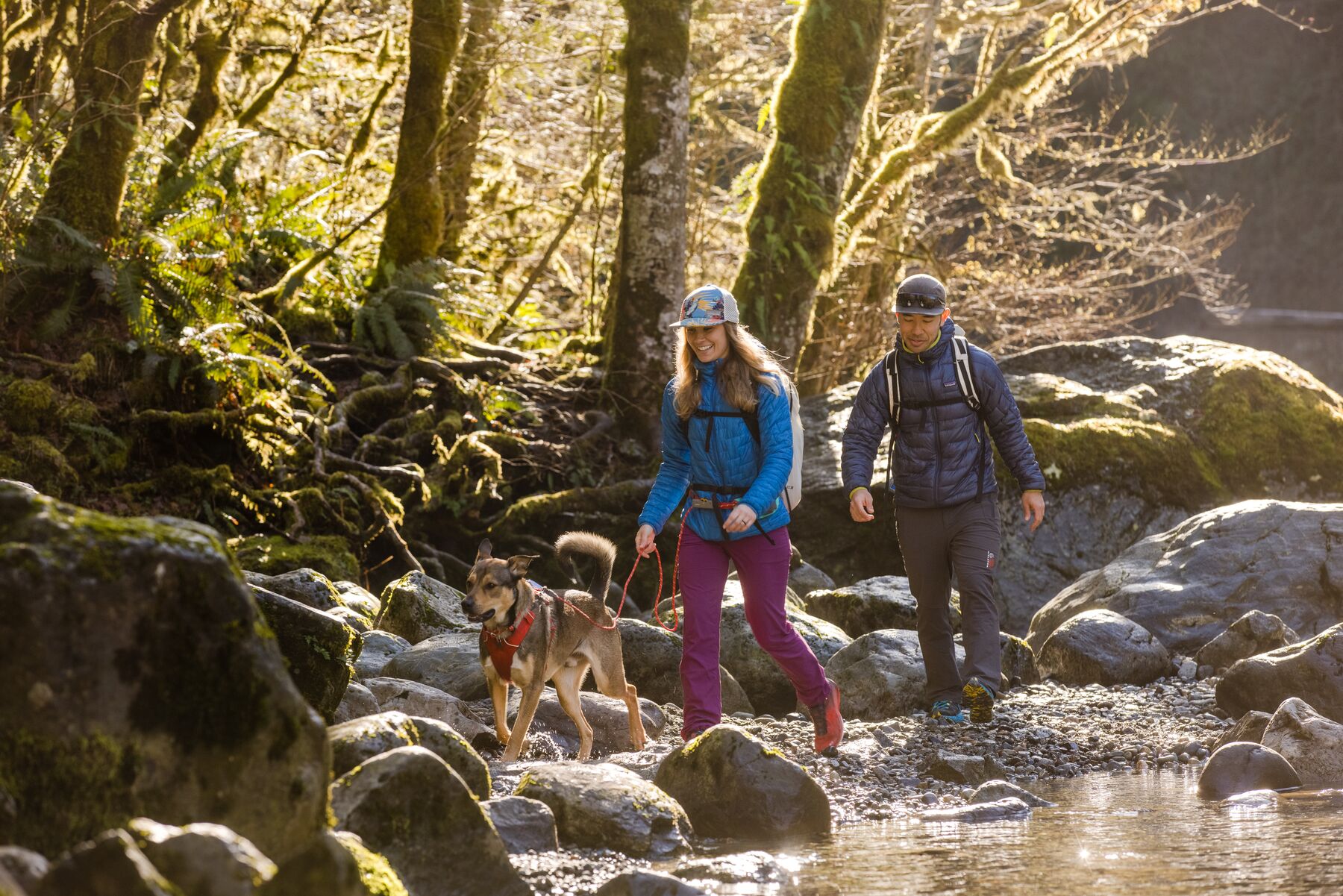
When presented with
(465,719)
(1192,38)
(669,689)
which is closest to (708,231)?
(669,689)

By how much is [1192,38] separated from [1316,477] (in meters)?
38.0

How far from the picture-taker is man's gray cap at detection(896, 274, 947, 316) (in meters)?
7.96

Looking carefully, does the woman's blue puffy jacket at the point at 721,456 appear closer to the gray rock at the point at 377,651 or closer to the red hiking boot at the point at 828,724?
the red hiking boot at the point at 828,724

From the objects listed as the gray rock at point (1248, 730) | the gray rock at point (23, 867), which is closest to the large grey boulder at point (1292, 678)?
the gray rock at point (1248, 730)

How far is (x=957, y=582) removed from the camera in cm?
821

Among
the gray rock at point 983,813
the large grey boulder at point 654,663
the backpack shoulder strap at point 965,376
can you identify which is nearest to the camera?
the gray rock at point 983,813

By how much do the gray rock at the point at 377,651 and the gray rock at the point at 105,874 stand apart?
16.4ft

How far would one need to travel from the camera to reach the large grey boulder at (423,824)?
454cm

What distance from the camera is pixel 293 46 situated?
16.3 metres

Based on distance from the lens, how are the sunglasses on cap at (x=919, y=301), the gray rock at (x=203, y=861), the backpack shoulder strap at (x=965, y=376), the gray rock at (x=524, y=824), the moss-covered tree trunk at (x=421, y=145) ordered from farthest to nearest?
the moss-covered tree trunk at (x=421, y=145), the backpack shoulder strap at (x=965, y=376), the sunglasses on cap at (x=919, y=301), the gray rock at (x=524, y=824), the gray rock at (x=203, y=861)

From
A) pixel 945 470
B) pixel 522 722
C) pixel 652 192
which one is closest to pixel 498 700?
pixel 522 722

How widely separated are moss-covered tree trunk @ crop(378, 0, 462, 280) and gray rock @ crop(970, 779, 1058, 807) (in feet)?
32.6

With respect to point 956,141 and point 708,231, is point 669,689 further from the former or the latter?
point 708,231

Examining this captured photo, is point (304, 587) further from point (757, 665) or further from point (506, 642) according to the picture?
point (757, 665)
